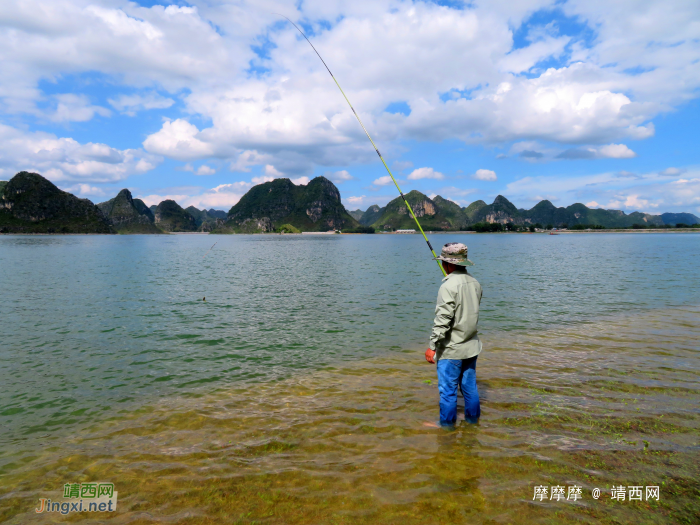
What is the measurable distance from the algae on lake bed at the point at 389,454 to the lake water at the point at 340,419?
0.03m

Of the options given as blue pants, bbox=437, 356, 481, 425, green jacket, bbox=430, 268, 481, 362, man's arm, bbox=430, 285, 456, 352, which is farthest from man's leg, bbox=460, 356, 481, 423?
man's arm, bbox=430, 285, 456, 352

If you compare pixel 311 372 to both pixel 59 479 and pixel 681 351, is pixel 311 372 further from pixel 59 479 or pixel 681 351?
pixel 681 351

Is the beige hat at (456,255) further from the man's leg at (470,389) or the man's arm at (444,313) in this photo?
the man's leg at (470,389)

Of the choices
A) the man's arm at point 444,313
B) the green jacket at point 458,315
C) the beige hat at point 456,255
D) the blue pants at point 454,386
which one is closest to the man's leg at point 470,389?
the blue pants at point 454,386

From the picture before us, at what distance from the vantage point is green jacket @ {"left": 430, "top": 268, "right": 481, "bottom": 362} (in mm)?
6414

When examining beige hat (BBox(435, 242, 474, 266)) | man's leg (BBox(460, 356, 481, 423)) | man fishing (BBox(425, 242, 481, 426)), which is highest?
beige hat (BBox(435, 242, 474, 266))

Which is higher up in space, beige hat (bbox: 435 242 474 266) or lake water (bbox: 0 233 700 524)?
beige hat (bbox: 435 242 474 266)

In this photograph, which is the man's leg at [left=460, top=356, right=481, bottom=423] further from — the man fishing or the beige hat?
the beige hat

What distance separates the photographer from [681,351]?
12.0 m

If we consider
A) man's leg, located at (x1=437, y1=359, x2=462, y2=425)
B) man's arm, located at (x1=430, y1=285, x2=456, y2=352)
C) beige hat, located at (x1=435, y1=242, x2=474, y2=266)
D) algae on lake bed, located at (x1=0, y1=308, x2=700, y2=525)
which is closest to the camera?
algae on lake bed, located at (x1=0, y1=308, x2=700, y2=525)

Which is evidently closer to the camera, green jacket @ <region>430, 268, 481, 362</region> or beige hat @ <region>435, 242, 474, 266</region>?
green jacket @ <region>430, 268, 481, 362</region>

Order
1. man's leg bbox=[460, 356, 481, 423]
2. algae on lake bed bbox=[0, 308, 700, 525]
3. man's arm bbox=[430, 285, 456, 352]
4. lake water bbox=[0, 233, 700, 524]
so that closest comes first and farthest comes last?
algae on lake bed bbox=[0, 308, 700, 525] < lake water bbox=[0, 233, 700, 524] < man's arm bbox=[430, 285, 456, 352] < man's leg bbox=[460, 356, 481, 423]

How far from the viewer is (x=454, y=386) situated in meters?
6.86

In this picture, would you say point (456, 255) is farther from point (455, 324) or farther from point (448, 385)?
point (448, 385)
